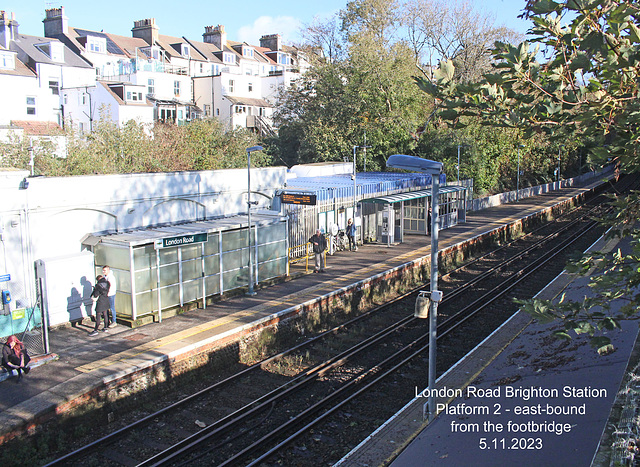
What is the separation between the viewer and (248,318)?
14195mm

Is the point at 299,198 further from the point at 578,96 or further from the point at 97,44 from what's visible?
the point at 97,44

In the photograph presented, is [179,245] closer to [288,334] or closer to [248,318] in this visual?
[248,318]

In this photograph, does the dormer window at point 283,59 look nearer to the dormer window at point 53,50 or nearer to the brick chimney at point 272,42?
the brick chimney at point 272,42

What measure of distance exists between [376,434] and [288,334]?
6164 mm

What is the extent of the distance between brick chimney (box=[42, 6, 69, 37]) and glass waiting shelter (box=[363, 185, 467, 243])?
3681 centimetres

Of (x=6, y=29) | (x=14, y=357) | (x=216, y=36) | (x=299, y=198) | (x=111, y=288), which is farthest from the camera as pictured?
(x=216, y=36)

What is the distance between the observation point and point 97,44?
160 feet

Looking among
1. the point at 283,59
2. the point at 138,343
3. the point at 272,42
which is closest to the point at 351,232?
the point at 138,343

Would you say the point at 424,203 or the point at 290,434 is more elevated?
the point at 424,203

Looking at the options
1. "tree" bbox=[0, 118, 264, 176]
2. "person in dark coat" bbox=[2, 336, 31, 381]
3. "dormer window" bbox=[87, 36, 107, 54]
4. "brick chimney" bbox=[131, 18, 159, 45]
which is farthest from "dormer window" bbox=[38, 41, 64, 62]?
"person in dark coat" bbox=[2, 336, 31, 381]

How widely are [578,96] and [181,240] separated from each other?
11.1 meters

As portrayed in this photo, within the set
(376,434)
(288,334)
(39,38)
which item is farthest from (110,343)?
(39,38)

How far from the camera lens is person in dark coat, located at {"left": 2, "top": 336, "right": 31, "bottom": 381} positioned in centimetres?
1052

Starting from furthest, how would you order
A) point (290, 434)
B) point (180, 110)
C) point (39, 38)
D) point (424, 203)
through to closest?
point (180, 110), point (39, 38), point (424, 203), point (290, 434)
